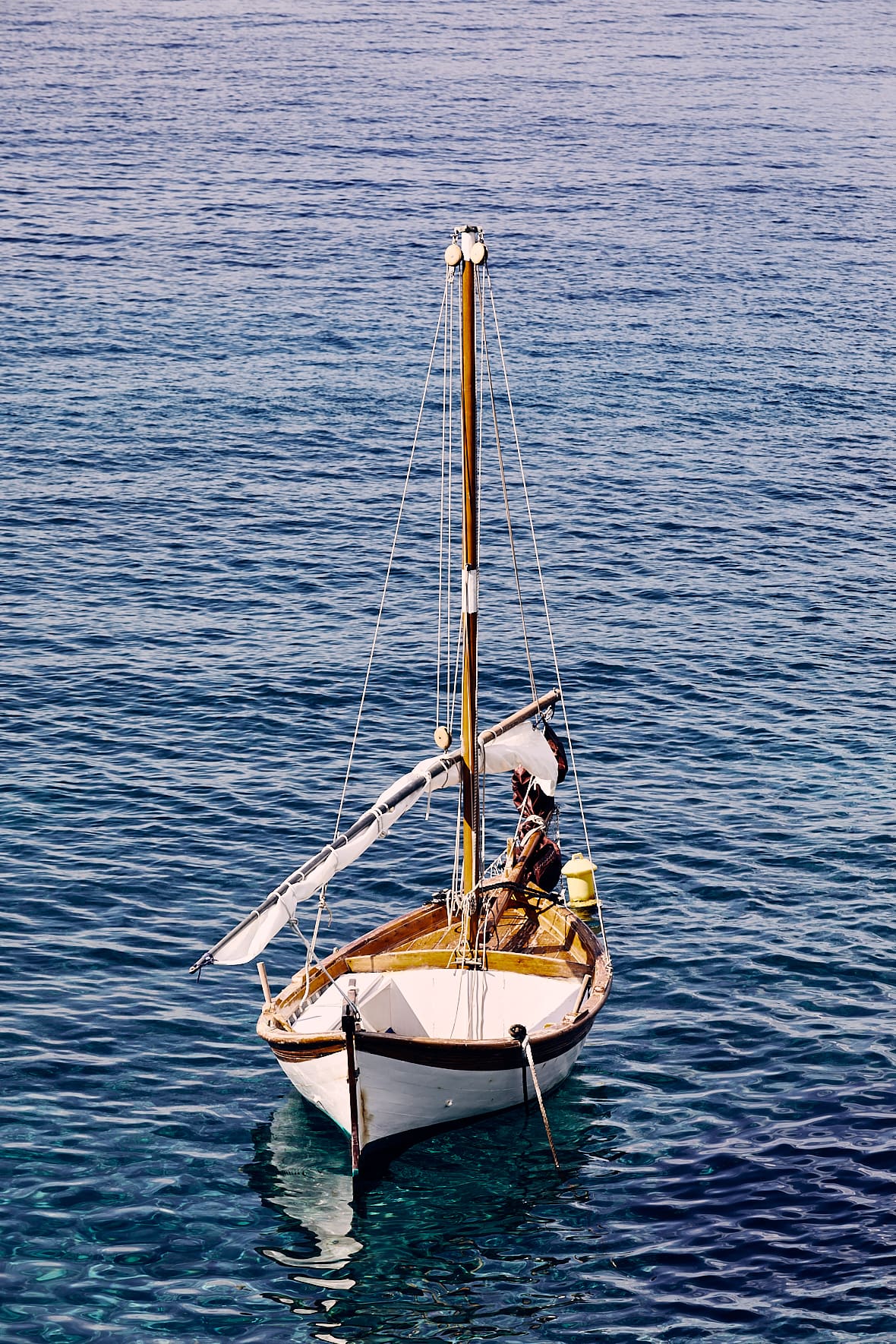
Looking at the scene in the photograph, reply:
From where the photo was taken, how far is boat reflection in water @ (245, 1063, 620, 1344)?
93.0ft

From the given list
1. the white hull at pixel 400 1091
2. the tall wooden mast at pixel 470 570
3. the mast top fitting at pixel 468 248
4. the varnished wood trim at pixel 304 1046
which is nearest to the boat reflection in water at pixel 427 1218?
the white hull at pixel 400 1091

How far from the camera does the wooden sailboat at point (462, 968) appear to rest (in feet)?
102

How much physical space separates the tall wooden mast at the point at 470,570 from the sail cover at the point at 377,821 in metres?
0.54

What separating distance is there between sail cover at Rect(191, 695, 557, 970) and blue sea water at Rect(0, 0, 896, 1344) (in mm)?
4054

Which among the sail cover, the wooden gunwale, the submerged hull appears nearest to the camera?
the wooden gunwale

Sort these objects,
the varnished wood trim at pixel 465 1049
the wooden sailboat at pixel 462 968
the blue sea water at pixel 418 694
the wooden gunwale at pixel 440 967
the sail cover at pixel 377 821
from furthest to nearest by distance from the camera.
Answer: the sail cover at pixel 377 821, the wooden sailboat at pixel 462 968, the wooden gunwale at pixel 440 967, the varnished wood trim at pixel 465 1049, the blue sea water at pixel 418 694

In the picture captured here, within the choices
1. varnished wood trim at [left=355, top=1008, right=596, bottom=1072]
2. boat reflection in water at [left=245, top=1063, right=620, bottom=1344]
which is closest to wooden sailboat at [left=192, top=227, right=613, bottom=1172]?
varnished wood trim at [left=355, top=1008, right=596, bottom=1072]

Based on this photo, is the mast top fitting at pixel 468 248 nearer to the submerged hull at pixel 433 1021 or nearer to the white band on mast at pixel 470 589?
the white band on mast at pixel 470 589

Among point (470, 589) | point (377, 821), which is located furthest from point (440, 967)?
point (470, 589)

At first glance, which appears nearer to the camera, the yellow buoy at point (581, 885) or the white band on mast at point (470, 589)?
the white band on mast at point (470, 589)

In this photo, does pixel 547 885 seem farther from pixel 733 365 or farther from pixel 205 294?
pixel 205 294

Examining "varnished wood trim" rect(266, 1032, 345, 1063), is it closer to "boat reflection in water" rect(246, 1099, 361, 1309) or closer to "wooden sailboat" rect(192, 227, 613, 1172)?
"wooden sailboat" rect(192, 227, 613, 1172)

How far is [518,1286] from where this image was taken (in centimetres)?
2883

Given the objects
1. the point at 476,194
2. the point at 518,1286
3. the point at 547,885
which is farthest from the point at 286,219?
the point at 518,1286
